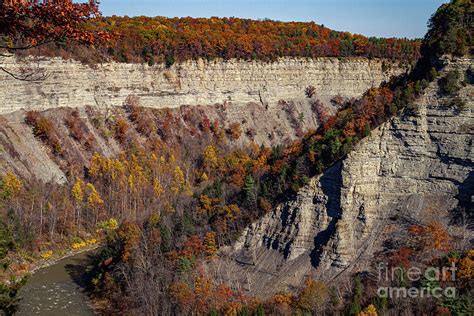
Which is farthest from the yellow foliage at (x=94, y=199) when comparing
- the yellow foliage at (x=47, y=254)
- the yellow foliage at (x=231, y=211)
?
the yellow foliage at (x=231, y=211)

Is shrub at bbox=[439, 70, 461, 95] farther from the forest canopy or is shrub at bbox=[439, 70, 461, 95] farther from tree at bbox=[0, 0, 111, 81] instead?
the forest canopy

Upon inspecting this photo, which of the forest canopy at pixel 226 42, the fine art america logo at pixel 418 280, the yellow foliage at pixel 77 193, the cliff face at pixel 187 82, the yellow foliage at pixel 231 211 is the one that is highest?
the forest canopy at pixel 226 42

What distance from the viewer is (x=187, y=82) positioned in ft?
233

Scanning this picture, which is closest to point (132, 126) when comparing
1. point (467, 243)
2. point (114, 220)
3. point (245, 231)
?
point (114, 220)

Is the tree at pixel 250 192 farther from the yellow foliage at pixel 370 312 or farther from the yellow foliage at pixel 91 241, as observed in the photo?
the yellow foliage at pixel 91 241

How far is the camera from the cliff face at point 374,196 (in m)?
29.5

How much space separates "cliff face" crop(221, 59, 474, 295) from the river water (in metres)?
11.6

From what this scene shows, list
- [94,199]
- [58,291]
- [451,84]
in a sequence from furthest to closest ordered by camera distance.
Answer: [94,199] < [58,291] < [451,84]

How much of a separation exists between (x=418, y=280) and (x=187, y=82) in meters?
48.9

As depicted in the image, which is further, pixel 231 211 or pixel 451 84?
pixel 231 211

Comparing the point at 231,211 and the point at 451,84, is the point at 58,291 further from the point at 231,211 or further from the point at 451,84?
the point at 451,84

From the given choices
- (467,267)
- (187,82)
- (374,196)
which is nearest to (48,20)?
(467,267)

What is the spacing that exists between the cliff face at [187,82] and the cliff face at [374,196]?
33.7 m

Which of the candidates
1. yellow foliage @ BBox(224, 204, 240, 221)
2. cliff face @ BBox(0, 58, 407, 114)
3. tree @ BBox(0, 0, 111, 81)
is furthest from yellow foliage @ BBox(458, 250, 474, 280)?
cliff face @ BBox(0, 58, 407, 114)
